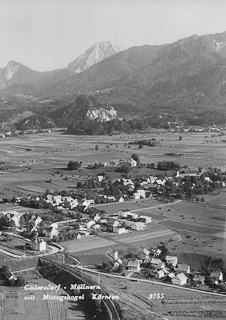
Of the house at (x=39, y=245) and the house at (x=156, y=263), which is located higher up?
the house at (x=39, y=245)

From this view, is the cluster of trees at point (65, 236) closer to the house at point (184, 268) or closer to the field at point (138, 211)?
the field at point (138, 211)

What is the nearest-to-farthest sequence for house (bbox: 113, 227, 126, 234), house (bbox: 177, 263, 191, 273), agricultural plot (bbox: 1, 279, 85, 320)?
1. agricultural plot (bbox: 1, 279, 85, 320)
2. house (bbox: 177, 263, 191, 273)
3. house (bbox: 113, 227, 126, 234)

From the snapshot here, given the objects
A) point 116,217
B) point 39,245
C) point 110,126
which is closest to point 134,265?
point 39,245

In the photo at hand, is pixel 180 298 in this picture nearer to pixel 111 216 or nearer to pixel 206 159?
pixel 111 216

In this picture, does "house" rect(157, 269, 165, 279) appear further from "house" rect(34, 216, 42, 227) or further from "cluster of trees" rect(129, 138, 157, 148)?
"cluster of trees" rect(129, 138, 157, 148)

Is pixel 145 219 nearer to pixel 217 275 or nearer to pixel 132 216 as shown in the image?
pixel 132 216

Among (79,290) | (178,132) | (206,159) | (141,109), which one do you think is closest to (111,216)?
(79,290)

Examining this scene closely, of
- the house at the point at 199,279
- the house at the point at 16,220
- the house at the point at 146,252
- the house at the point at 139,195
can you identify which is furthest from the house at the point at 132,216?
the house at the point at 199,279

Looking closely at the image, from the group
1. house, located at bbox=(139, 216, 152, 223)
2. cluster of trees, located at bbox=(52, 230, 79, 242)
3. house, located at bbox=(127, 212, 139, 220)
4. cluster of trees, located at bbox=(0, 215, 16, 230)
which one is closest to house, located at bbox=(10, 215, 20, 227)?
cluster of trees, located at bbox=(0, 215, 16, 230)

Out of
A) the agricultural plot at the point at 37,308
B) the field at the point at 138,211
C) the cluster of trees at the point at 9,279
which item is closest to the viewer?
the agricultural plot at the point at 37,308
